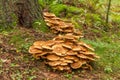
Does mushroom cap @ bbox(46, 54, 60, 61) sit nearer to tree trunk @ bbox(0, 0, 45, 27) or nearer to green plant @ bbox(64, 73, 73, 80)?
green plant @ bbox(64, 73, 73, 80)

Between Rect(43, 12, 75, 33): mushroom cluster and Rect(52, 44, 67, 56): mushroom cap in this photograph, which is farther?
Rect(43, 12, 75, 33): mushroom cluster

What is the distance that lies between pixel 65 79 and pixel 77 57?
19.2 inches

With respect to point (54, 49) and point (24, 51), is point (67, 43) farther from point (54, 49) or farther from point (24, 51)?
point (24, 51)

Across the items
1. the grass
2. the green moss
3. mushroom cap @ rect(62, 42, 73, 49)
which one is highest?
mushroom cap @ rect(62, 42, 73, 49)

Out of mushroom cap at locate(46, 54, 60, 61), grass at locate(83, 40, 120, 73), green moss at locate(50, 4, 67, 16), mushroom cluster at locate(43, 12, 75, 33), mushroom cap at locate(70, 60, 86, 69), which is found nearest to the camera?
mushroom cap at locate(46, 54, 60, 61)

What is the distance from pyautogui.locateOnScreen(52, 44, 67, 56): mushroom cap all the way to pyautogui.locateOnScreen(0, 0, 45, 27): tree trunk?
78.7 inches

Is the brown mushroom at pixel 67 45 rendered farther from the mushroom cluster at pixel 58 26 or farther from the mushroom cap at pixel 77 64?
the mushroom cluster at pixel 58 26

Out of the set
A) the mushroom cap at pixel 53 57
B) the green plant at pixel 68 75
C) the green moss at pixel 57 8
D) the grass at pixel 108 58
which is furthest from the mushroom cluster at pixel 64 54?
the green moss at pixel 57 8

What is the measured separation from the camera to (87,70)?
5.87 metres

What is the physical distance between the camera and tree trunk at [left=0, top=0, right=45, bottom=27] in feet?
23.3

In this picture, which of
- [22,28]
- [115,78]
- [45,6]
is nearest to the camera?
[115,78]

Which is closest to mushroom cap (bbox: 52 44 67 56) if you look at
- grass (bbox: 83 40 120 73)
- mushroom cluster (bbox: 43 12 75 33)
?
grass (bbox: 83 40 120 73)

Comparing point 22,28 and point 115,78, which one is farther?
point 22,28

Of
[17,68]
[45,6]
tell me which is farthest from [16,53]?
[45,6]
